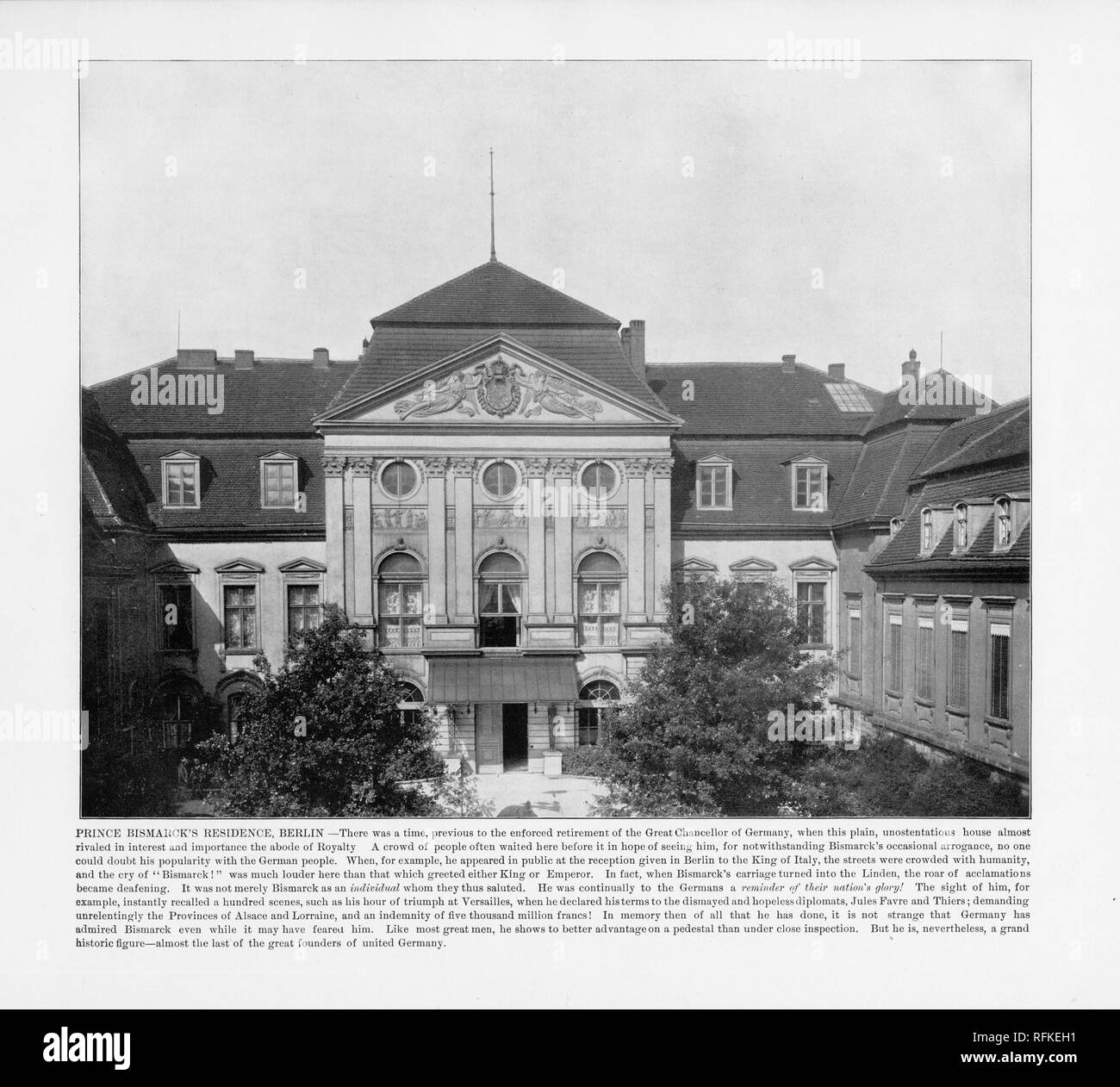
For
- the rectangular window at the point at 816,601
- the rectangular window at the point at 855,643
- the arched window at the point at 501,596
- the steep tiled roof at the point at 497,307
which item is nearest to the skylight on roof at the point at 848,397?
the rectangular window at the point at 816,601

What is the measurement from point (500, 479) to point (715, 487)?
176 inches

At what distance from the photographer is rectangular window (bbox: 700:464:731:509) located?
55.5 feet

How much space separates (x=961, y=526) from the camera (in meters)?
13.7

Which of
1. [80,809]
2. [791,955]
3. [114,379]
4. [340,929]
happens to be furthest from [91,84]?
[791,955]

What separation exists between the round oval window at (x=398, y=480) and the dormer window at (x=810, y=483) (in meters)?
7.81

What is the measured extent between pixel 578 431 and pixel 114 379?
25.2 ft

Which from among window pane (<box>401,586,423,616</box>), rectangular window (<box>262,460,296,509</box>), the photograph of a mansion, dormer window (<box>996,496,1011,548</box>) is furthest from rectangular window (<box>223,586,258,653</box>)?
dormer window (<box>996,496,1011,548</box>)

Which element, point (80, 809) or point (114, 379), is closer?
point (80, 809)

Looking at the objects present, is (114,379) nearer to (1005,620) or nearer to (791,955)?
(791,955)

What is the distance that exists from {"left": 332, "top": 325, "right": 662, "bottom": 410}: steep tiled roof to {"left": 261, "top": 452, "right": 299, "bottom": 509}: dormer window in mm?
1971

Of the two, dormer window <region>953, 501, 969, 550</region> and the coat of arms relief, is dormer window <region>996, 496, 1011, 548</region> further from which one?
the coat of arms relief

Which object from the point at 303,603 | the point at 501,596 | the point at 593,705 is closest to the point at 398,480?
the point at 501,596

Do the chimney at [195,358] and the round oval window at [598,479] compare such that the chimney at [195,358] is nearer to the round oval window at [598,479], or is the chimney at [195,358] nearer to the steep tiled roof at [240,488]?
the steep tiled roof at [240,488]

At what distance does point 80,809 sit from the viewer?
30.5 ft
